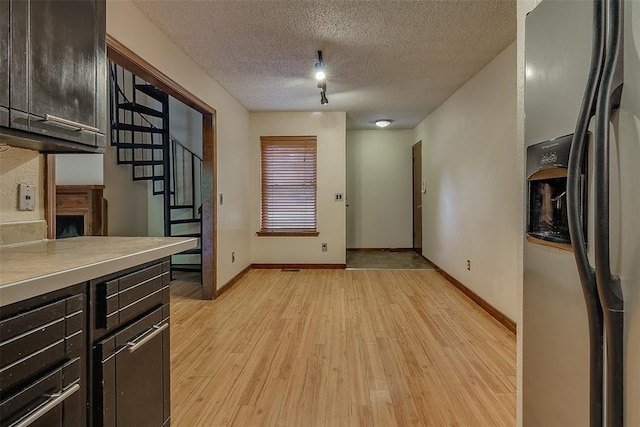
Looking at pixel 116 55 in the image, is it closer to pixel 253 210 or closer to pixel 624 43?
pixel 624 43

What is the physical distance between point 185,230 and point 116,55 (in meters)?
3.43

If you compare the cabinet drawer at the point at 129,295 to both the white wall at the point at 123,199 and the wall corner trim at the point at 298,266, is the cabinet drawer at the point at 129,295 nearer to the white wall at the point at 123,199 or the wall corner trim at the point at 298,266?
the white wall at the point at 123,199

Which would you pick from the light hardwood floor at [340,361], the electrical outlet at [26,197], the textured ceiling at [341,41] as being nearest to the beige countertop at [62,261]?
the electrical outlet at [26,197]

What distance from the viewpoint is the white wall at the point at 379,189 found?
6.98m

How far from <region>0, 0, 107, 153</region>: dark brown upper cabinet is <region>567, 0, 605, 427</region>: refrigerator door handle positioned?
160 cm

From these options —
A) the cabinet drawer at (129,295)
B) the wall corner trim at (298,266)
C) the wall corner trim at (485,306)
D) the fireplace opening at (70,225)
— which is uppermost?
the fireplace opening at (70,225)

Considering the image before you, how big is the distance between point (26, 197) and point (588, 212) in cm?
207

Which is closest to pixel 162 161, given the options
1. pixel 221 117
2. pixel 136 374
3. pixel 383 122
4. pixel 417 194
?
pixel 221 117

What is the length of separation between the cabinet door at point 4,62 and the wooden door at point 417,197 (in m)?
5.94

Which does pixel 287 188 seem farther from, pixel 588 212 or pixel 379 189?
pixel 588 212

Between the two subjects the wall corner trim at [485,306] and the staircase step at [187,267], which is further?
the staircase step at [187,267]

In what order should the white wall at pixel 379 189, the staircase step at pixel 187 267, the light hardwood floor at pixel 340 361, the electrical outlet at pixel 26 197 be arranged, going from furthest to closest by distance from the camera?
1. the white wall at pixel 379 189
2. the staircase step at pixel 187 267
3. the light hardwood floor at pixel 340 361
4. the electrical outlet at pixel 26 197

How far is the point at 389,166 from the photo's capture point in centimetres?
702

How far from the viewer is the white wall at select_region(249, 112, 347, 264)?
5.42m
